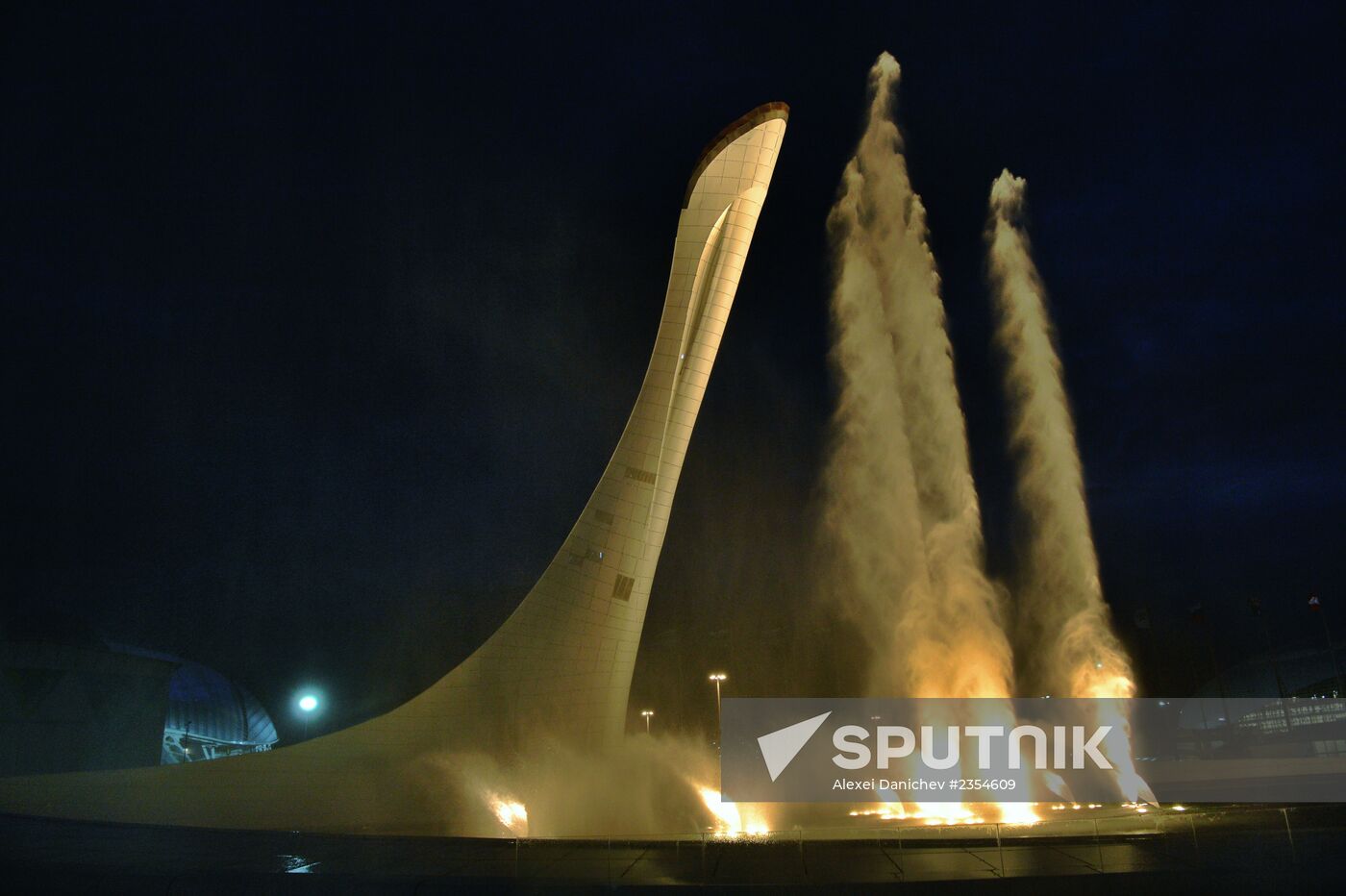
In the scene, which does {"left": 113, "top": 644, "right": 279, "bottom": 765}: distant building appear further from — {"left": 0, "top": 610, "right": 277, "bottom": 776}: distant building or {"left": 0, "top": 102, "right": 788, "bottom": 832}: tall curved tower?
{"left": 0, "top": 102, "right": 788, "bottom": 832}: tall curved tower

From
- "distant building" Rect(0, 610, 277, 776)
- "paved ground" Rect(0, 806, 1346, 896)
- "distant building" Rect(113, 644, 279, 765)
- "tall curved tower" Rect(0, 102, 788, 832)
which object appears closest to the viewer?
"paved ground" Rect(0, 806, 1346, 896)

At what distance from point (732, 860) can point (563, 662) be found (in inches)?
350

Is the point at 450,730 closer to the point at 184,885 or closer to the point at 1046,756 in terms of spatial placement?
the point at 184,885

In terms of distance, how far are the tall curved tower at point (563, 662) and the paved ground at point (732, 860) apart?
391 cm

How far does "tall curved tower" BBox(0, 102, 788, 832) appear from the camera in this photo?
1656 centimetres

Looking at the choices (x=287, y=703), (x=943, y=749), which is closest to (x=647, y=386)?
(x=943, y=749)

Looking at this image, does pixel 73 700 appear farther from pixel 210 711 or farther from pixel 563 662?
pixel 563 662

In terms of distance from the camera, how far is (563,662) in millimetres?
18469

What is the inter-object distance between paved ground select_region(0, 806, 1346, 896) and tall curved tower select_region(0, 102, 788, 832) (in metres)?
3.91

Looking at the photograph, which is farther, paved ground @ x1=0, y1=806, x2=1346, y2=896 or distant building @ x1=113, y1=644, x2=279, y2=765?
distant building @ x1=113, y1=644, x2=279, y2=765

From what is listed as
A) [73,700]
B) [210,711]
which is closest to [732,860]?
[73,700]

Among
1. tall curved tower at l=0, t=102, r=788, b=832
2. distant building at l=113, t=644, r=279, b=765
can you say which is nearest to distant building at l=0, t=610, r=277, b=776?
distant building at l=113, t=644, r=279, b=765

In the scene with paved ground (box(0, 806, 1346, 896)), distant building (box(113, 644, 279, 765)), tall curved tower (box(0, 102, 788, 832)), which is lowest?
paved ground (box(0, 806, 1346, 896))

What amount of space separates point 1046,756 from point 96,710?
1942 inches
